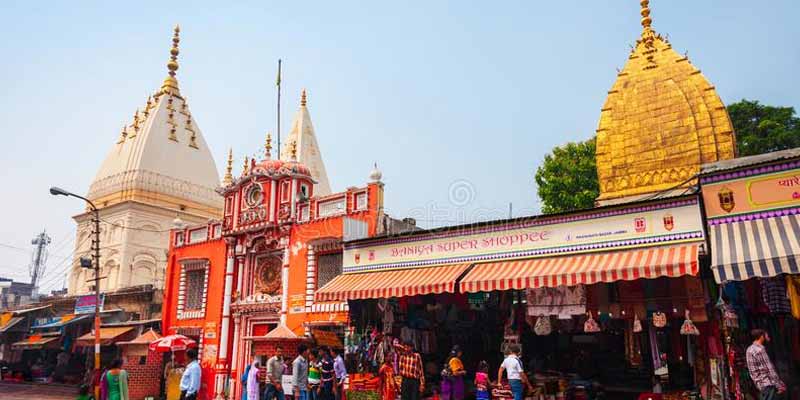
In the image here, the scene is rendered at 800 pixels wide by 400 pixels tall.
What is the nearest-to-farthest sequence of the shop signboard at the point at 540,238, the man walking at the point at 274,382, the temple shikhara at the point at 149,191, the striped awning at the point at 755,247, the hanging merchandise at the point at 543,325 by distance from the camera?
the striped awning at the point at 755,247 → the shop signboard at the point at 540,238 → the hanging merchandise at the point at 543,325 → the man walking at the point at 274,382 → the temple shikhara at the point at 149,191

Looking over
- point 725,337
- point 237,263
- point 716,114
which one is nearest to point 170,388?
point 237,263

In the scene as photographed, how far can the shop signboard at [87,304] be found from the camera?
87.1ft

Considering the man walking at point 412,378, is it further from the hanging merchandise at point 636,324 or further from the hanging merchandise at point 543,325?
the hanging merchandise at point 636,324

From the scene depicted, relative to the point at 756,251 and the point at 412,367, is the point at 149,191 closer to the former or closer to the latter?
the point at 412,367

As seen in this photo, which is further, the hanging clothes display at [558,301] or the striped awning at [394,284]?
the striped awning at [394,284]

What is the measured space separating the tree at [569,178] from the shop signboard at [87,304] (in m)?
21.3

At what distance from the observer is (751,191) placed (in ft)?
34.4

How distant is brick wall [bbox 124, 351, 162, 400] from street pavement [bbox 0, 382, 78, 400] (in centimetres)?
222

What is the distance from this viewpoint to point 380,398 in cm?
1359

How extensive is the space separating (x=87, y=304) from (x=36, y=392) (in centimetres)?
455

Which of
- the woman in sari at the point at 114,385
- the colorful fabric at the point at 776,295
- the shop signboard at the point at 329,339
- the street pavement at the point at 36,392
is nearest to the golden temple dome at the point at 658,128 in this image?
the colorful fabric at the point at 776,295

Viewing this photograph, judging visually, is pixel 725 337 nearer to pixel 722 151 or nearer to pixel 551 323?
pixel 551 323

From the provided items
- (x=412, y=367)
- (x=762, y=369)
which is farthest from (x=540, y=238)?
(x=762, y=369)

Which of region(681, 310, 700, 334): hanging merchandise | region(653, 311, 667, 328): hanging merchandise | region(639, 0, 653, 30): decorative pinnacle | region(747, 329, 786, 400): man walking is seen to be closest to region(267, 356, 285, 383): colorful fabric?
region(653, 311, 667, 328): hanging merchandise
